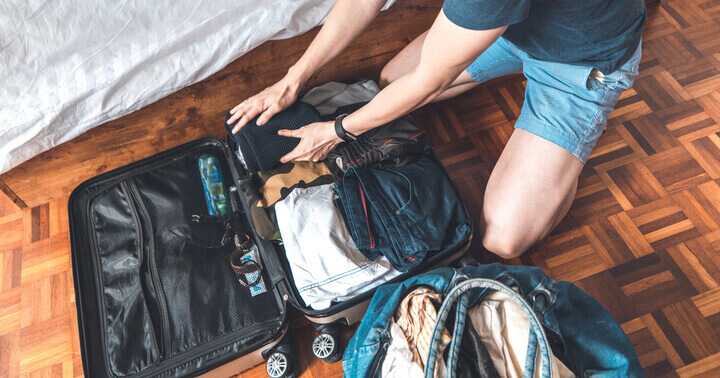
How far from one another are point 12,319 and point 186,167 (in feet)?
1.82

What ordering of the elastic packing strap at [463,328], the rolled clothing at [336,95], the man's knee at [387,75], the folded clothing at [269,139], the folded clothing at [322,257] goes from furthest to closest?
the man's knee at [387,75] < the rolled clothing at [336,95] < the folded clothing at [269,139] < the folded clothing at [322,257] < the elastic packing strap at [463,328]

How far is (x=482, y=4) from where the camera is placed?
746 mm

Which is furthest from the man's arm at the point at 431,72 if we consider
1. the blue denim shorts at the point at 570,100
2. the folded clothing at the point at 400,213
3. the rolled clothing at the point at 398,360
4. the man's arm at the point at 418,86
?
the rolled clothing at the point at 398,360

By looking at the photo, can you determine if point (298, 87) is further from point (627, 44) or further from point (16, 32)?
point (627, 44)

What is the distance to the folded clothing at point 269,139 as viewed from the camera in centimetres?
108

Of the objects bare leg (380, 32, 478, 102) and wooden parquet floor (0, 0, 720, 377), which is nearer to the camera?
wooden parquet floor (0, 0, 720, 377)

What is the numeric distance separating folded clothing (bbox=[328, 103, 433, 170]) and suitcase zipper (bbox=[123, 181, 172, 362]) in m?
0.46

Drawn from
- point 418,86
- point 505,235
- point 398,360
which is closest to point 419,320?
point 398,360

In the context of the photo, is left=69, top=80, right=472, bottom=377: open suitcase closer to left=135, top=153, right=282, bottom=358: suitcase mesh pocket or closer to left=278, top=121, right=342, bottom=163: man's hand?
left=135, top=153, right=282, bottom=358: suitcase mesh pocket

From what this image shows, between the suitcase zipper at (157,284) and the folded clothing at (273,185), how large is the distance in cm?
24

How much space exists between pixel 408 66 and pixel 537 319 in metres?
0.73

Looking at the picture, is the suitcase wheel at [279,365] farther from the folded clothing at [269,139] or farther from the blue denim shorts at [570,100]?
the blue denim shorts at [570,100]

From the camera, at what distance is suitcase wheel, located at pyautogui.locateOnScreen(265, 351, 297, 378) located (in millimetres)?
1037

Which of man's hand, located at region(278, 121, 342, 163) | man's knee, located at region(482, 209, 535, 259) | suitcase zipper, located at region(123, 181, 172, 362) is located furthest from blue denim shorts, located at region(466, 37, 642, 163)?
suitcase zipper, located at region(123, 181, 172, 362)
